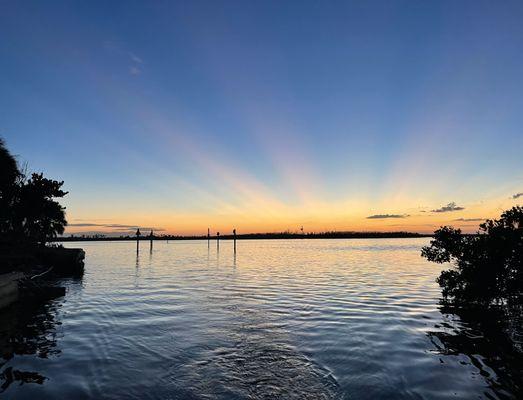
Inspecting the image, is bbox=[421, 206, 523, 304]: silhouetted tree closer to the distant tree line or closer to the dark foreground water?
the dark foreground water

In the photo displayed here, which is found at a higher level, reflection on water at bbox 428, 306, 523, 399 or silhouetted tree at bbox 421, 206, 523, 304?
silhouetted tree at bbox 421, 206, 523, 304

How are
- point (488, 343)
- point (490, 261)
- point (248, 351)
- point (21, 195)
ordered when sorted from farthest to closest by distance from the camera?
point (21, 195), point (490, 261), point (488, 343), point (248, 351)

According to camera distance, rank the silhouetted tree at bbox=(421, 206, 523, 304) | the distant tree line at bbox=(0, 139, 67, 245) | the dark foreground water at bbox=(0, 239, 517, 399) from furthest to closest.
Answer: the distant tree line at bbox=(0, 139, 67, 245) → the silhouetted tree at bbox=(421, 206, 523, 304) → the dark foreground water at bbox=(0, 239, 517, 399)

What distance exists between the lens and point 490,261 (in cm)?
1802

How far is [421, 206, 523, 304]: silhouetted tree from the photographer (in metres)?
16.9

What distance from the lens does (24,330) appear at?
632 inches

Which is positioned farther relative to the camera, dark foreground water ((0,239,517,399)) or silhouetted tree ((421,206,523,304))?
silhouetted tree ((421,206,523,304))

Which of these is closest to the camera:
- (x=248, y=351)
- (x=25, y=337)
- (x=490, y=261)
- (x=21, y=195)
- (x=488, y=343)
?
(x=248, y=351)

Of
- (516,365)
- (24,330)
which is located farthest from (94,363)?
(516,365)

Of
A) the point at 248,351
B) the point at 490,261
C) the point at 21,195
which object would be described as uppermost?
the point at 21,195

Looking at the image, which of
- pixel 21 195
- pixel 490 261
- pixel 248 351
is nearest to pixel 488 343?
pixel 490 261

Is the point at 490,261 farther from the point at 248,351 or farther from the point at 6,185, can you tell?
the point at 6,185

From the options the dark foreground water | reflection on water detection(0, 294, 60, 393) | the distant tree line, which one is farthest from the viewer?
the distant tree line

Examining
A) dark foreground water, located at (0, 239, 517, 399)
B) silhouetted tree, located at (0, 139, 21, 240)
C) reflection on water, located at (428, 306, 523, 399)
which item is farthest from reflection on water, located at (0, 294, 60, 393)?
silhouetted tree, located at (0, 139, 21, 240)
